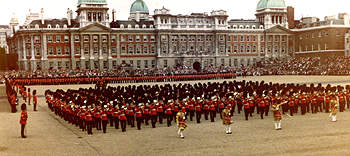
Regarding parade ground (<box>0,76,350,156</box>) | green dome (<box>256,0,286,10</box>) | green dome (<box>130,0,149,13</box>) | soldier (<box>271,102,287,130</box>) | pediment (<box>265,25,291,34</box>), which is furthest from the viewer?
green dome (<box>130,0,149,13</box>)

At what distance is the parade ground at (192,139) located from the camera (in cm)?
1597

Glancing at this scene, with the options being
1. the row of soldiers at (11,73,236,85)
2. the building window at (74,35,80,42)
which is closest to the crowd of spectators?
the row of soldiers at (11,73,236,85)

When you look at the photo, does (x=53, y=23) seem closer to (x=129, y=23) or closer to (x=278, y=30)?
(x=129, y=23)

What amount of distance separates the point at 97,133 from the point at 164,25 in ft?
216

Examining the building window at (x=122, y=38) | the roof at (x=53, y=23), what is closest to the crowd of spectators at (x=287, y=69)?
the building window at (x=122, y=38)

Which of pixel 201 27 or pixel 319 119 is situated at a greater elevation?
pixel 201 27

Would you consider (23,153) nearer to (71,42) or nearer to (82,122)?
(82,122)

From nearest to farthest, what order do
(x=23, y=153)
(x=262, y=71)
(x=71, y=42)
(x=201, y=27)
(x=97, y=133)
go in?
1. (x=23, y=153)
2. (x=97, y=133)
3. (x=262, y=71)
4. (x=71, y=42)
5. (x=201, y=27)

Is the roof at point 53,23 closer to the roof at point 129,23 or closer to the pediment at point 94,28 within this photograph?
the pediment at point 94,28

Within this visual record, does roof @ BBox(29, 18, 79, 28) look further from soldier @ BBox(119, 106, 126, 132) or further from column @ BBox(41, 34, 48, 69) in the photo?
soldier @ BBox(119, 106, 126, 132)

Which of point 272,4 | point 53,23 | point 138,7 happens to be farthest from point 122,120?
point 272,4

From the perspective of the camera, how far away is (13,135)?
20016 millimetres

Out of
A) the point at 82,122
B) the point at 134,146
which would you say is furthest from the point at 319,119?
the point at 82,122

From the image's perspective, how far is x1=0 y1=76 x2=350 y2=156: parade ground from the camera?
52.4 feet
